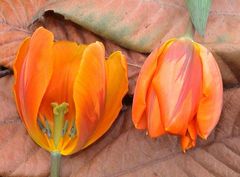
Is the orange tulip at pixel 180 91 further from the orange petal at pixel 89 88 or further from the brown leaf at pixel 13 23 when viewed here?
the brown leaf at pixel 13 23

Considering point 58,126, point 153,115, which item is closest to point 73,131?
point 58,126

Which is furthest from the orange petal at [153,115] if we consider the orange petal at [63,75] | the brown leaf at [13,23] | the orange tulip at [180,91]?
the brown leaf at [13,23]

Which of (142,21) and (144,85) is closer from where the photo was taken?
(144,85)

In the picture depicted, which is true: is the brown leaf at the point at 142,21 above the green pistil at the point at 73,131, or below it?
above

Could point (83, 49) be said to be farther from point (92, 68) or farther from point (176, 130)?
point (176, 130)

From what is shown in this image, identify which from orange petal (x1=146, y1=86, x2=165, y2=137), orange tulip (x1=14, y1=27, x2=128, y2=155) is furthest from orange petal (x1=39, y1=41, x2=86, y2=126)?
orange petal (x1=146, y1=86, x2=165, y2=137)

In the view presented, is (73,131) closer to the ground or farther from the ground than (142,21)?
closer to the ground

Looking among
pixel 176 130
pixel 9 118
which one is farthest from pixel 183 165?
pixel 9 118

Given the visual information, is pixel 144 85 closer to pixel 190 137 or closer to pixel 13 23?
pixel 190 137
